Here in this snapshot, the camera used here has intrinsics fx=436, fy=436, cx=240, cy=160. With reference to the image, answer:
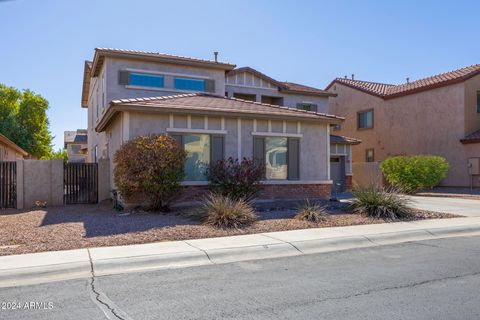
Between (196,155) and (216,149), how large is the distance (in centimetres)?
73

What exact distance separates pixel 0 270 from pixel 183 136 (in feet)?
27.7

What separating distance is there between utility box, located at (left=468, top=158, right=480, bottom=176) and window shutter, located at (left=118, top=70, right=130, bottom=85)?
19.3 m

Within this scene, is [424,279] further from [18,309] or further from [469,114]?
[469,114]

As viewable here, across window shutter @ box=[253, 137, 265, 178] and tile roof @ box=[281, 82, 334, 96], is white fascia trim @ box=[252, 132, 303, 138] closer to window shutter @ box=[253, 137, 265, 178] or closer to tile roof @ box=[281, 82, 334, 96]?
window shutter @ box=[253, 137, 265, 178]

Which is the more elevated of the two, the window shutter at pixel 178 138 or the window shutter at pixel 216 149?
the window shutter at pixel 178 138

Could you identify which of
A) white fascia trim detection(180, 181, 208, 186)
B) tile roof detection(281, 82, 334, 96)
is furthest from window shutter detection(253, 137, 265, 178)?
tile roof detection(281, 82, 334, 96)

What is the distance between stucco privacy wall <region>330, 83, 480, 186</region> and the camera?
25.8 meters

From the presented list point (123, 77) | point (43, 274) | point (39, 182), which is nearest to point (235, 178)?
point (39, 182)

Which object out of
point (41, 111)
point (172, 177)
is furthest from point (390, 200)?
point (41, 111)

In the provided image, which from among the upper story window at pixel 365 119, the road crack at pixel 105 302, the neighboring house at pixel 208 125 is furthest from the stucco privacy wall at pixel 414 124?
the road crack at pixel 105 302

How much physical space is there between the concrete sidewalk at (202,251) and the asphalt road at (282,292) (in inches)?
18.8

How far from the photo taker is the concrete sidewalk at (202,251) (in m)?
6.88

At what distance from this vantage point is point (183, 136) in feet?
47.9

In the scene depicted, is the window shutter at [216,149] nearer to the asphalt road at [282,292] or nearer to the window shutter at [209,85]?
the window shutter at [209,85]
